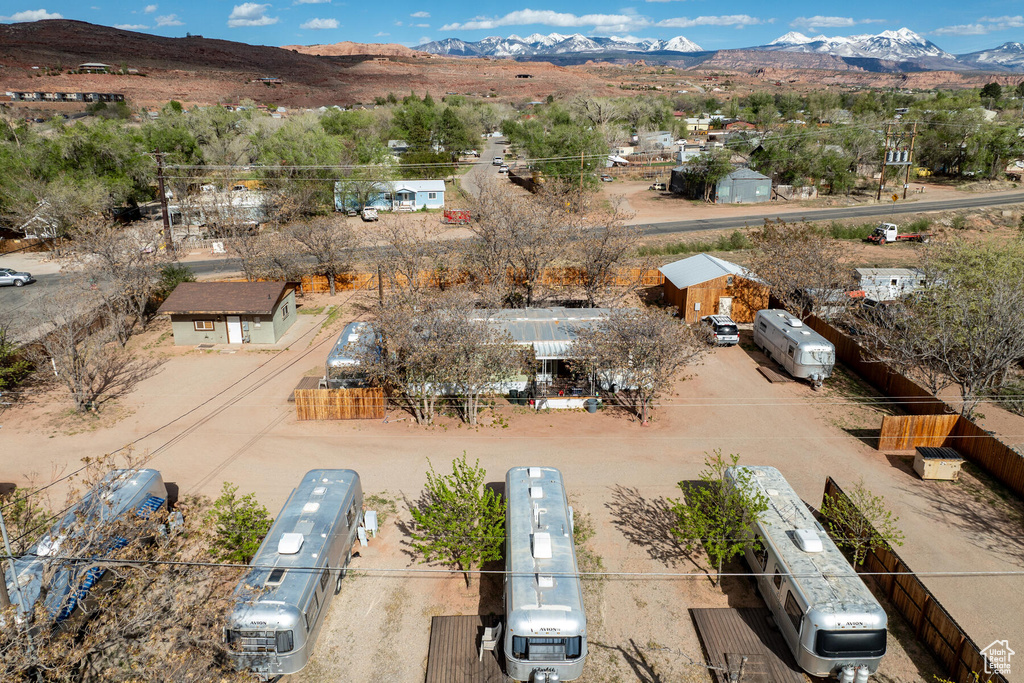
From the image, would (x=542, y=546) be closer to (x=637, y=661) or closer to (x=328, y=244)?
(x=637, y=661)

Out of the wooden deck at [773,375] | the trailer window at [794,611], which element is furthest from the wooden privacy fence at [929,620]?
the wooden deck at [773,375]

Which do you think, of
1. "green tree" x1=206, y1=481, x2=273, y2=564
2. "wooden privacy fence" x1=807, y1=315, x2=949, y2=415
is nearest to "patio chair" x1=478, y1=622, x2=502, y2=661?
"green tree" x1=206, y1=481, x2=273, y2=564

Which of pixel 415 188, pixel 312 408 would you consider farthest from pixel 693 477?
pixel 415 188

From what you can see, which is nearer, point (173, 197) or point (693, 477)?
point (693, 477)

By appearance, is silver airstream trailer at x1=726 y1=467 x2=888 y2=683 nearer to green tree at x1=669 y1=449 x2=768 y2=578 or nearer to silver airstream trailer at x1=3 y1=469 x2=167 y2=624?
green tree at x1=669 y1=449 x2=768 y2=578

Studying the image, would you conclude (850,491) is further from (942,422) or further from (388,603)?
(388,603)

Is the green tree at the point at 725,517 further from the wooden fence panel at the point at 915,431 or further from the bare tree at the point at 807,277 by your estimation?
the bare tree at the point at 807,277
